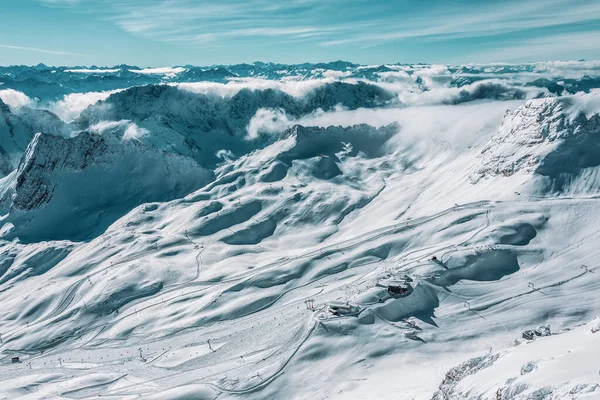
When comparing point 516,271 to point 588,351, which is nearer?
point 588,351

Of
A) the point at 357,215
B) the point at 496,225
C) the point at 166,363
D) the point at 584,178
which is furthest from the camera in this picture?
the point at 357,215

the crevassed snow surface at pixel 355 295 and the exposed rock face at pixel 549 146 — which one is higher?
the exposed rock face at pixel 549 146

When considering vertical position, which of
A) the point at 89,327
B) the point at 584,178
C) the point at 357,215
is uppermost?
the point at 584,178

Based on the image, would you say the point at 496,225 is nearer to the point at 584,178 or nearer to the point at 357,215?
the point at 584,178

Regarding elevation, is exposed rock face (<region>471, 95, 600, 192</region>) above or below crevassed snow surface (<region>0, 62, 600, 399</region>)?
above

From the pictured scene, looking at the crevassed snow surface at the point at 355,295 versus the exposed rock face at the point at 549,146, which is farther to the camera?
the exposed rock face at the point at 549,146

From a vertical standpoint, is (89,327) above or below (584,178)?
below

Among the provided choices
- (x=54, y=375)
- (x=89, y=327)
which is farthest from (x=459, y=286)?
(x=89, y=327)

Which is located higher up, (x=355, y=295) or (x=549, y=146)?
(x=549, y=146)

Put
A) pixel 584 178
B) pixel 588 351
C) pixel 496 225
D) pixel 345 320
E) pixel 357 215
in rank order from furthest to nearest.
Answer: pixel 357 215
pixel 584 178
pixel 496 225
pixel 345 320
pixel 588 351

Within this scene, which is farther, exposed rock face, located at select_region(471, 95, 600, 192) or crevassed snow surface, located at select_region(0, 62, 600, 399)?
exposed rock face, located at select_region(471, 95, 600, 192)

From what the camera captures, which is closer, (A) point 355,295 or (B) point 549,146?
(A) point 355,295
